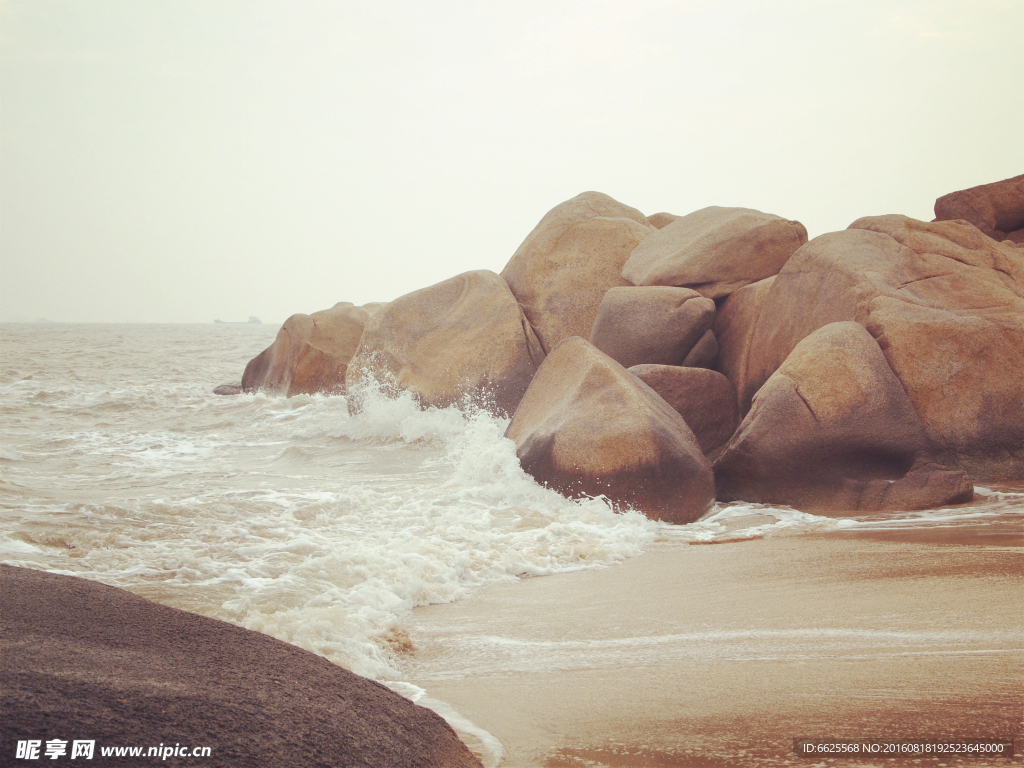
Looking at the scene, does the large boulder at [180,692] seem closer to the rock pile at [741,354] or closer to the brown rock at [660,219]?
the rock pile at [741,354]

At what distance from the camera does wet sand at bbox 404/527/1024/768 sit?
215cm

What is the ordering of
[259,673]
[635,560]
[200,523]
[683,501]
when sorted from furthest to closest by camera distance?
[683,501], [200,523], [635,560], [259,673]

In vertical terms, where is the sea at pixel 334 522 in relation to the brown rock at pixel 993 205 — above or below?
below

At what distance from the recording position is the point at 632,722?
230cm

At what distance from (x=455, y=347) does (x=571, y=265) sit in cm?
183

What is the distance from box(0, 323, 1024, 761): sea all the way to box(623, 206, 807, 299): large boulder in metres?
2.65

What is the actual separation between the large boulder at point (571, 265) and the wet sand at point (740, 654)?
5655 millimetres

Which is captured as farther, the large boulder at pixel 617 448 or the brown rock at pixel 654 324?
the brown rock at pixel 654 324

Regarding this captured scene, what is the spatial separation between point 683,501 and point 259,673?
4.06 metres

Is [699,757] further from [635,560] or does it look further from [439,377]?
[439,377]

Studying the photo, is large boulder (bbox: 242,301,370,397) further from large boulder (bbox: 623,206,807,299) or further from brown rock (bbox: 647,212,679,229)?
large boulder (bbox: 623,206,807,299)

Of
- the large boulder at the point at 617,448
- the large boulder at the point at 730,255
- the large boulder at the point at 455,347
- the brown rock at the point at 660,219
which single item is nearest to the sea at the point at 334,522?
the large boulder at the point at 617,448

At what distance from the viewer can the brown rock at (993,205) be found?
32.9ft

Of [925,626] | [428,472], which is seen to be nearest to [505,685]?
[925,626]
